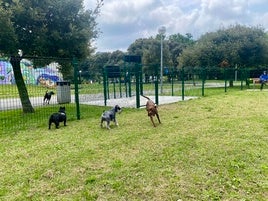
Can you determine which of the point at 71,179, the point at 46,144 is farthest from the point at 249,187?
the point at 46,144

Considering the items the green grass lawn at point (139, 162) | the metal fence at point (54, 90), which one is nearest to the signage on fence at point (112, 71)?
the metal fence at point (54, 90)

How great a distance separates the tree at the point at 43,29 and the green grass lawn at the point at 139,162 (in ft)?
11.4

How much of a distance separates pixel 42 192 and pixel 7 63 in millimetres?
5629

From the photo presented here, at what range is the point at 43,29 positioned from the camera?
9570 millimetres

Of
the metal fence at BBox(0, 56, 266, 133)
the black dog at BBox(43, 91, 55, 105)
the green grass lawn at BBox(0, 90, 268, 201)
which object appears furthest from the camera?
the black dog at BBox(43, 91, 55, 105)

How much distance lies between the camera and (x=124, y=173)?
400 cm

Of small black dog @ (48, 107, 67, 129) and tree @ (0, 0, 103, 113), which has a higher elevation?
tree @ (0, 0, 103, 113)

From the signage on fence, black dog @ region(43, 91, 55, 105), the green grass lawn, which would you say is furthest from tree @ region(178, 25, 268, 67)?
the green grass lawn

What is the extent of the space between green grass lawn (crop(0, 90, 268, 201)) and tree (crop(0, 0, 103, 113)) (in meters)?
3.47

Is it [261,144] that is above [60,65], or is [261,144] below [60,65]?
below

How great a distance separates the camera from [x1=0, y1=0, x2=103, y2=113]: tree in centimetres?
900

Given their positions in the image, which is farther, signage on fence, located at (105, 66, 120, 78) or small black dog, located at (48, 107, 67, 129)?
signage on fence, located at (105, 66, 120, 78)

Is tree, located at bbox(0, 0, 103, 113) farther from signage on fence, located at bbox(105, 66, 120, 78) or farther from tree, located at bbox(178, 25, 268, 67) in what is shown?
tree, located at bbox(178, 25, 268, 67)

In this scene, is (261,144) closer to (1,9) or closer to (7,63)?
(7,63)
